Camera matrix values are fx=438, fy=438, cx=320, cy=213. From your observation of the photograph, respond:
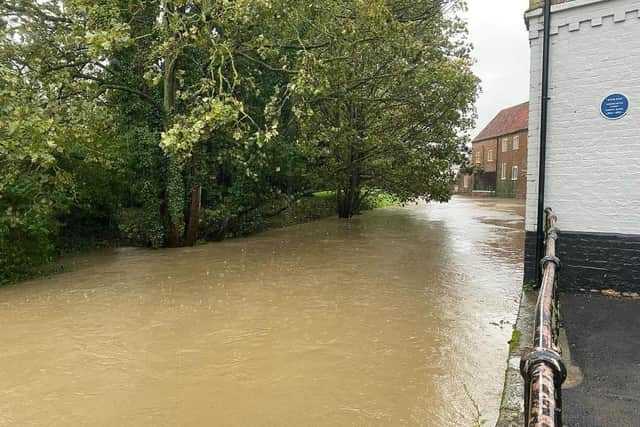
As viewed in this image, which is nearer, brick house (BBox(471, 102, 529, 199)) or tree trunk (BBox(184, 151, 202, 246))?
tree trunk (BBox(184, 151, 202, 246))

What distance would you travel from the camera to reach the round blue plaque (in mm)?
5547

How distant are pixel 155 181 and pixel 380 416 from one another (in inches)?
423

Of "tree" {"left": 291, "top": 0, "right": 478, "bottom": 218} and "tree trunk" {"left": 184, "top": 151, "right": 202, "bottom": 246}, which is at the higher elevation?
"tree" {"left": 291, "top": 0, "right": 478, "bottom": 218}

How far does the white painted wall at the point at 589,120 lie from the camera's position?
5527 millimetres

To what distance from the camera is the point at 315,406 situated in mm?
3717

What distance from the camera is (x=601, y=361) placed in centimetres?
375

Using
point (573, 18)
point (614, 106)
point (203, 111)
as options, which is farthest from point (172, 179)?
point (614, 106)

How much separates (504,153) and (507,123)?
11.6 feet

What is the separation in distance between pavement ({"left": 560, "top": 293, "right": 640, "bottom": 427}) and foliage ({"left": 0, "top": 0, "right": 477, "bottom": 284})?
5924mm

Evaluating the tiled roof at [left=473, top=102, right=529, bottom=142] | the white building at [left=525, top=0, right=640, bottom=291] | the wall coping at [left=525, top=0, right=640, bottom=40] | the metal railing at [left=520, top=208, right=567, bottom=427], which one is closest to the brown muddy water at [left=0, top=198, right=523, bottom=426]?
the white building at [left=525, top=0, right=640, bottom=291]

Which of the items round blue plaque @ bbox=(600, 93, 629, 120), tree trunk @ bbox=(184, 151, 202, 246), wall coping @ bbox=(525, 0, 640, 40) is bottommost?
tree trunk @ bbox=(184, 151, 202, 246)

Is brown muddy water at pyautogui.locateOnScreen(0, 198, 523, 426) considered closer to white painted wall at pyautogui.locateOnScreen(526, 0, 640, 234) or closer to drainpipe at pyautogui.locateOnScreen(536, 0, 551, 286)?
drainpipe at pyautogui.locateOnScreen(536, 0, 551, 286)

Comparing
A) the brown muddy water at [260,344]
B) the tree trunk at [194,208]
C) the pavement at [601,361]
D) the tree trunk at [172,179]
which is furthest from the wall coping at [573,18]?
the tree trunk at [194,208]

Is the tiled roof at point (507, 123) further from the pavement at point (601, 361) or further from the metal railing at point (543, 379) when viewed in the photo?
the metal railing at point (543, 379)
